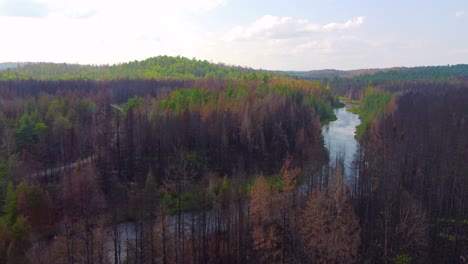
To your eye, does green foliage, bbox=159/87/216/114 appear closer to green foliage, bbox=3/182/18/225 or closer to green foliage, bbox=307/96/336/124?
green foliage, bbox=307/96/336/124

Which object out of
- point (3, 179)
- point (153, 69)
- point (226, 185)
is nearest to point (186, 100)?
point (226, 185)

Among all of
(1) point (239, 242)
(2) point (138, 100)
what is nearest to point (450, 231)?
(1) point (239, 242)

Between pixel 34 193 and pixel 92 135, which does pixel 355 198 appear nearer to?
pixel 34 193

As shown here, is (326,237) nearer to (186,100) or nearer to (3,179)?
(3,179)

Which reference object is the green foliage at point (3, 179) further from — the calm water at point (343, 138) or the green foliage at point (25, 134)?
the calm water at point (343, 138)

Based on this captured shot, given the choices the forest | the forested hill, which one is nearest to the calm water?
the forest
